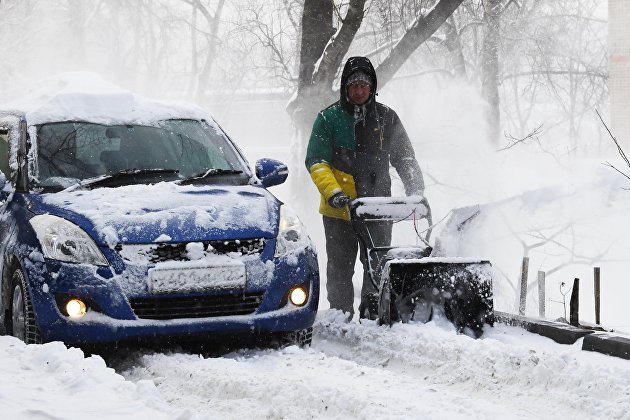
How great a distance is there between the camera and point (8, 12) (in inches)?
1522

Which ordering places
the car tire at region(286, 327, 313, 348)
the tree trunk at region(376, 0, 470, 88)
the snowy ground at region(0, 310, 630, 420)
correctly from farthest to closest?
the tree trunk at region(376, 0, 470, 88), the car tire at region(286, 327, 313, 348), the snowy ground at region(0, 310, 630, 420)

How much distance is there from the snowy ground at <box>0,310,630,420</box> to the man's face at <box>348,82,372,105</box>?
7.09 ft

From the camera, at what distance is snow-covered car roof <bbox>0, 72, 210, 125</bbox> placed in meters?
6.46

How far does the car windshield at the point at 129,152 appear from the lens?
599 cm

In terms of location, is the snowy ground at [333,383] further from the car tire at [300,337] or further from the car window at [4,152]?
the car window at [4,152]

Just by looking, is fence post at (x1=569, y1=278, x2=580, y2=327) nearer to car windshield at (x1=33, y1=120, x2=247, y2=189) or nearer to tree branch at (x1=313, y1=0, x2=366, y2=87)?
car windshield at (x1=33, y1=120, x2=247, y2=189)

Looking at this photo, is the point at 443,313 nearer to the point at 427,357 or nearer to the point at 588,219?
the point at 427,357

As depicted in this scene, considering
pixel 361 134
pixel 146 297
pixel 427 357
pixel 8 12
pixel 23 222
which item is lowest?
pixel 427 357

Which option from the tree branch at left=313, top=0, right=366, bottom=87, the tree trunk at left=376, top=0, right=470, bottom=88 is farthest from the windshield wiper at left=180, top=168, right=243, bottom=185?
the tree trunk at left=376, top=0, right=470, bottom=88

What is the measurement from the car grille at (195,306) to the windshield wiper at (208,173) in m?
1.02

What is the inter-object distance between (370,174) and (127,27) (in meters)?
44.9

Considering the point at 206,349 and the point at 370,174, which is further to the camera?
the point at 370,174

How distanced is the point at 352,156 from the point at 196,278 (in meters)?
2.51

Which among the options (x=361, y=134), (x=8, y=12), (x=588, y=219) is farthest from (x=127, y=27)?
(x=361, y=134)
